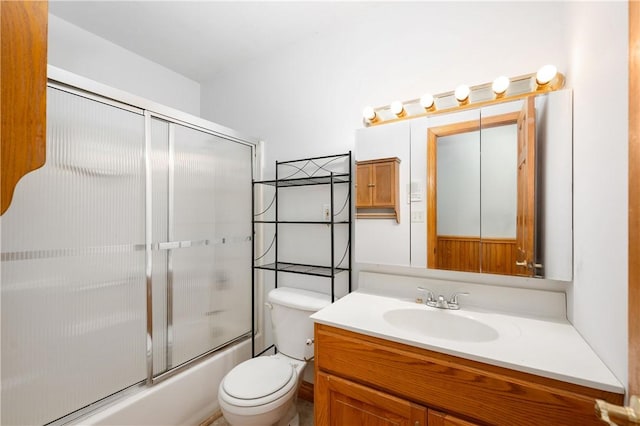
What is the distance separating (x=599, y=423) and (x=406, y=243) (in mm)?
902

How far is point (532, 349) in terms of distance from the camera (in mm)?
945

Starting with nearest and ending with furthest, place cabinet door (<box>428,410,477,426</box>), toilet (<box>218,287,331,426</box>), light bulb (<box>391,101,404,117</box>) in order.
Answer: cabinet door (<box>428,410,477,426</box>) < toilet (<box>218,287,331,426</box>) < light bulb (<box>391,101,404,117</box>)

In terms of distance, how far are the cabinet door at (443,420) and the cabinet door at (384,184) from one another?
37.0 inches

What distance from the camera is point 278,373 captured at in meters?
1.48

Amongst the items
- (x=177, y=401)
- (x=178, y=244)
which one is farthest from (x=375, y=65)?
(x=177, y=401)

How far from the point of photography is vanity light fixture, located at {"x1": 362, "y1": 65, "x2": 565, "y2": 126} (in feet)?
3.95

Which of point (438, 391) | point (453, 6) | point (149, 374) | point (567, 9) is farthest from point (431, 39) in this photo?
point (149, 374)

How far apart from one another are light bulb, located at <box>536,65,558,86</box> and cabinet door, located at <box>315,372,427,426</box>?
4.65 ft

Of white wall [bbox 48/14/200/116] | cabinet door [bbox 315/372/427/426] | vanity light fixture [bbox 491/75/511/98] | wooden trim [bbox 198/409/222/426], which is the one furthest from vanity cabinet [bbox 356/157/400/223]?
white wall [bbox 48/14/200/116]

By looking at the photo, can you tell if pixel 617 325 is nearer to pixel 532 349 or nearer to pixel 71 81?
pixel 532 349

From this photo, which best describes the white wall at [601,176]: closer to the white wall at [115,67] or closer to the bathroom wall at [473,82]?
the bathroom wall at [473,82]

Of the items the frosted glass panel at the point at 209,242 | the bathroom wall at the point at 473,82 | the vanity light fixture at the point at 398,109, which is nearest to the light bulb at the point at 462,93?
the bathroom wall at the point at 473,82

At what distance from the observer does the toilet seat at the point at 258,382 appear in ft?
4.27

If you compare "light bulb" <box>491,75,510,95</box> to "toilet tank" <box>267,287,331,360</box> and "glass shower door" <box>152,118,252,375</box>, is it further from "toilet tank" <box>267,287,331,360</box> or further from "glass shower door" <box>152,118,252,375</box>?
"glass shower door" <box>152,118,252,375</box>
